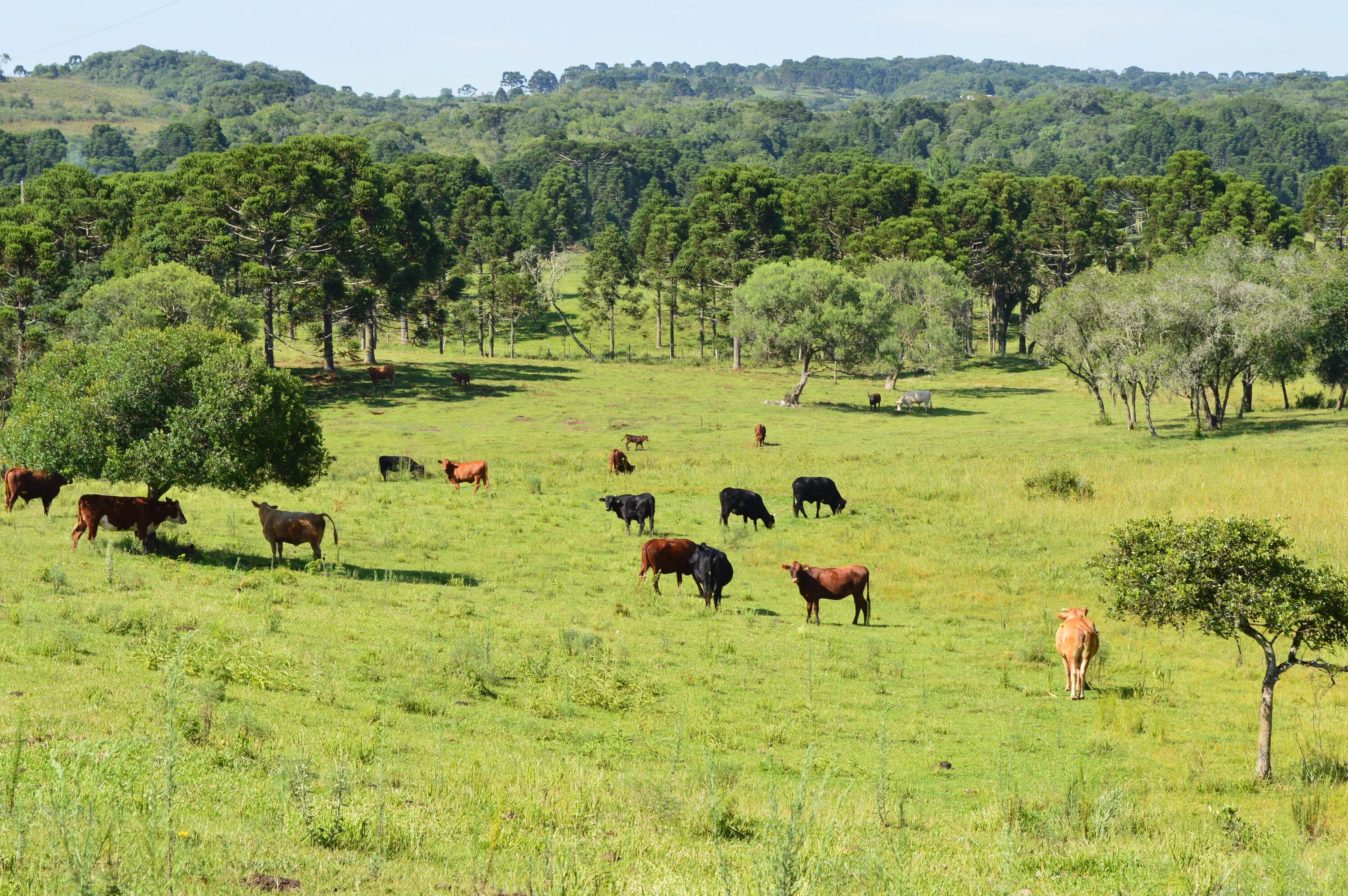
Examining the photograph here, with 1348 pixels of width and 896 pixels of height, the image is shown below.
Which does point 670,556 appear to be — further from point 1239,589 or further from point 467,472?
point 467,472

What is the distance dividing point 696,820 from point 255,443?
1604 centimetres

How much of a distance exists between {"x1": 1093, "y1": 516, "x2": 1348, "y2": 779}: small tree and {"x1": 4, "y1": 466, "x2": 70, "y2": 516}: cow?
24.8 meters

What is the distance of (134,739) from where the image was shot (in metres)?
9.56

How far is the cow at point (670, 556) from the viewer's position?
76.9 feet

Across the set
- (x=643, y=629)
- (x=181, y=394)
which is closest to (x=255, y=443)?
(x=181, y=394)

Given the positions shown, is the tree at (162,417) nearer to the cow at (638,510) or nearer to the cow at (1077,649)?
the cow at (638,510)

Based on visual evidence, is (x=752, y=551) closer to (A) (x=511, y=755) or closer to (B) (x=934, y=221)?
(A) (x=511, y=755)

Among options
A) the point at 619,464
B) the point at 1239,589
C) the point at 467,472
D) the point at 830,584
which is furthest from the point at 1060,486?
the point at 1239,589

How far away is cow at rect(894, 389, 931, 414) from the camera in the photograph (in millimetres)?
67375

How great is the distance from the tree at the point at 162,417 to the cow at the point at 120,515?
0.40 m

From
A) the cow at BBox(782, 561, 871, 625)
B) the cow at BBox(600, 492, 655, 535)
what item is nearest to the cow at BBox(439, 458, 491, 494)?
the cow at BBox(600, 492, 655, 535)

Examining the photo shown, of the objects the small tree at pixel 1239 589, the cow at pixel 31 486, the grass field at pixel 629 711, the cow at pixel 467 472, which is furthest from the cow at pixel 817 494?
the cow at pixel 31 486

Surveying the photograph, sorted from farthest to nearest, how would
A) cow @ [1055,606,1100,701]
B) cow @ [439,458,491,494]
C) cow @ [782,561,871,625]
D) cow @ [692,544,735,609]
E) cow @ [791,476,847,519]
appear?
cow @ [439,458,491,494]
cow @ [791,476,847,519]
cow @ [692,544,735,609]
cow @ [782,561,871,625]
cow @ [1055,606,1100,701]

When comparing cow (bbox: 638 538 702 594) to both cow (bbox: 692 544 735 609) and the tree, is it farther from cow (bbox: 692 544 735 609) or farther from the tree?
the tree
